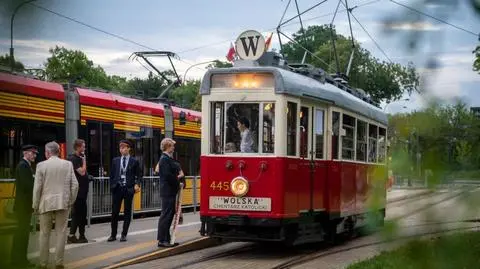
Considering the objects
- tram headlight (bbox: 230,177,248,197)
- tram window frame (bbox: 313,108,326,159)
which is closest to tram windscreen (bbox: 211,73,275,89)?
tram window frame (bbox: 313,108,326,159)

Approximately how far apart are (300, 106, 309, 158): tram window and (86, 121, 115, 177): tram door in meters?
7.49

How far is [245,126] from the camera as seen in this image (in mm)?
11070

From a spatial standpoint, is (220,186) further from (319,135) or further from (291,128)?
(319,135)

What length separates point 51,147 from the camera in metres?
9.37

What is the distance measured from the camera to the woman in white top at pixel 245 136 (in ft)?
36.3

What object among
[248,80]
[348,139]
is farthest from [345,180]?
[248,80]

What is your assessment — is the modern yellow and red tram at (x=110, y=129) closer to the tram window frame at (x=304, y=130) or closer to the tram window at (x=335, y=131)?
the tram window frame at (x=304, y=130)

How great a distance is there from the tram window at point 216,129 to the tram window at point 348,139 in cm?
282

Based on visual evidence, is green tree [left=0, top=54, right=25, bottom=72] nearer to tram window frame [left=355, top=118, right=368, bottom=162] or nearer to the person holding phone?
the person holding phone

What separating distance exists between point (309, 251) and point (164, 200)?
9.36 ft

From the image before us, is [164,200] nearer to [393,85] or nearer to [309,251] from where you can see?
[309,251]

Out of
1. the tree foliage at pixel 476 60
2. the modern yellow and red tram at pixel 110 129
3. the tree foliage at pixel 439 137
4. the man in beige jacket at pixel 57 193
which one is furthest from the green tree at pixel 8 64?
the modern yellow and red tram at pixel 110 129

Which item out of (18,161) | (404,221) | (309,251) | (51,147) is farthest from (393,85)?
(309,251)

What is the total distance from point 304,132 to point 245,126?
3.85 ft
